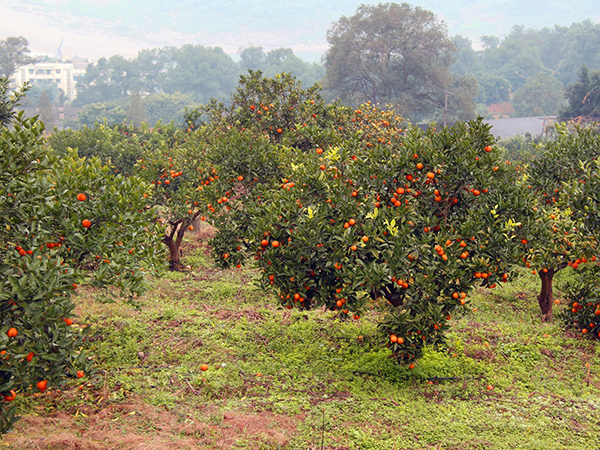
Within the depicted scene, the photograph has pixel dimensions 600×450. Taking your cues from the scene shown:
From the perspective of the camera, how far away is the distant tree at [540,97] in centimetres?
7150

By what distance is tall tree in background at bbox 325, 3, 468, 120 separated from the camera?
5172 centimetres

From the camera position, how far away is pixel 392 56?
54.4 metres

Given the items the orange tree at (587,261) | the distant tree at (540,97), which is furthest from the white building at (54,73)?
the orange tree at (587,261)

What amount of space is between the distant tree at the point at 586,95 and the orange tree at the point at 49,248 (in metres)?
45.3

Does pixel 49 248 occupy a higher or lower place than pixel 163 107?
lower

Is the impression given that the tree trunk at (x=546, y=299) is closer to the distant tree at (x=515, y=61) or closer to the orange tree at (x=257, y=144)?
the orange tree at (x=257, y=144)

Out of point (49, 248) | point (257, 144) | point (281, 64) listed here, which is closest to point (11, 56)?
point (281, 64)

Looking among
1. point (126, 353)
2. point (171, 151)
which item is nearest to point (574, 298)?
point (126, 353)

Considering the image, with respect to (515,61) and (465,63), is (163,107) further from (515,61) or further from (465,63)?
(515,61)

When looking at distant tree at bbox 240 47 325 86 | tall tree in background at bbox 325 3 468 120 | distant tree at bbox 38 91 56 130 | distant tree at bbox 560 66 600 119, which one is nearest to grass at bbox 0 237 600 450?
distant tree at bbox 560 66 600 119

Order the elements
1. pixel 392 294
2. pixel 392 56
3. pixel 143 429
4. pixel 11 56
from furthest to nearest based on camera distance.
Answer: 1. pixel 11 56
2. pixel 392 56
3. pixel 392 294
4. pixel 143 429

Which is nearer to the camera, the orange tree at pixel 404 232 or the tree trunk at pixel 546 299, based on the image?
the orange tree at pixel 404 232

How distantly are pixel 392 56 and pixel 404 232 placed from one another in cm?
5205

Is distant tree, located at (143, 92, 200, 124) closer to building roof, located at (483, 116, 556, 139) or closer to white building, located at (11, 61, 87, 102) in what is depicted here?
building roof, located at (483, 116, 556, 139)
